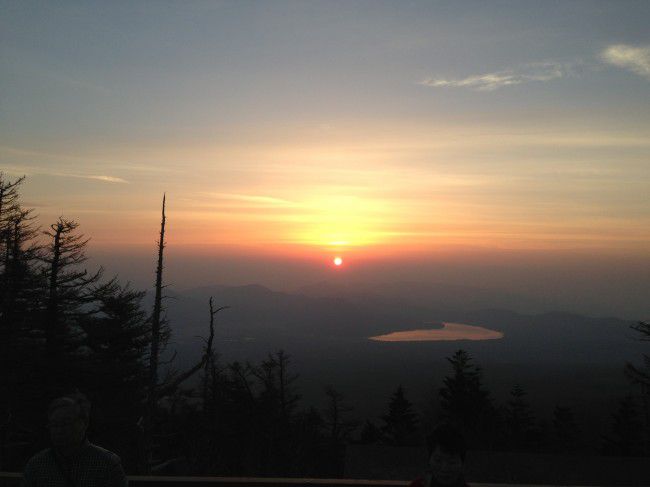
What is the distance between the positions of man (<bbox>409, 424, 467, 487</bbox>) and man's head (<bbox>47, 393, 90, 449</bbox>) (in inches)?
68.3

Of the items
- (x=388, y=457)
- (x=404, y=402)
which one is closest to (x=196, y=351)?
(x=404, y=402)

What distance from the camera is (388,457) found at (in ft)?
37.6

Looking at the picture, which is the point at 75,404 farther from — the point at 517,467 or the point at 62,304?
the point at 62,304

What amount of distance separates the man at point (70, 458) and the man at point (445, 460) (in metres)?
1.62

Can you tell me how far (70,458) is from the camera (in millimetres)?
2840

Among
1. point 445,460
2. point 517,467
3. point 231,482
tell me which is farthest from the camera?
point 517,467

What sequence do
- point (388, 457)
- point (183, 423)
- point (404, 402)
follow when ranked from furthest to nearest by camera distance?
point (404, 402)
point (183, 423)
point (388, 457)

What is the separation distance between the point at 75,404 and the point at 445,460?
1.92 m

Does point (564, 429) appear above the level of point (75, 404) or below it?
below

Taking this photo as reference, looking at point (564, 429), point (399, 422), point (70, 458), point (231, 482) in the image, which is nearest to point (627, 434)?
point (564, 429)

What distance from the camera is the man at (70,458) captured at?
2783 millimetres

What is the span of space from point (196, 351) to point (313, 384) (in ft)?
101

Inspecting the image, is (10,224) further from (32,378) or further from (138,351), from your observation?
(138,351)

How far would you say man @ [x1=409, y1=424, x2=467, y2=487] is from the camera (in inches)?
105
